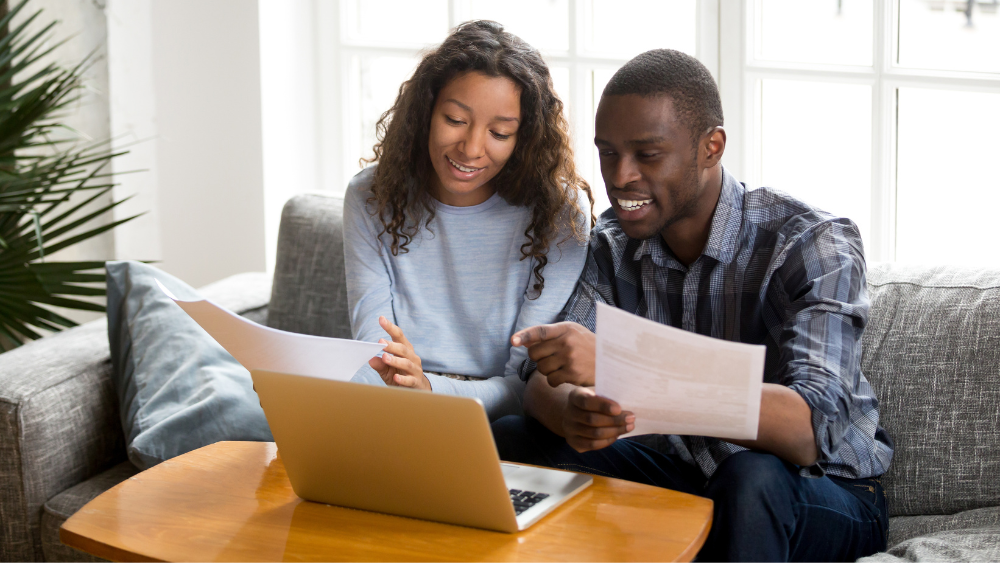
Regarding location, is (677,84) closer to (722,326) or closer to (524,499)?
(722,326)

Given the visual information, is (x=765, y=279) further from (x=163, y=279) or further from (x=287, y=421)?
(x=163, y=279)

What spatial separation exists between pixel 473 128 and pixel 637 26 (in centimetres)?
99

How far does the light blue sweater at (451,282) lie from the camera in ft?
5.51

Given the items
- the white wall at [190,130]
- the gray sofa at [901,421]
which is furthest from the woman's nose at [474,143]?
the white wall at [190,130]

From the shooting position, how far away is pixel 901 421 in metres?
1.51

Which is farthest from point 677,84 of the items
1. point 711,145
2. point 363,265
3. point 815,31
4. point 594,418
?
point 815,31

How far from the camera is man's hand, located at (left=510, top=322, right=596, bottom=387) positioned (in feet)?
3.84

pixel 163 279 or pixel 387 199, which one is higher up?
pixel 387 199

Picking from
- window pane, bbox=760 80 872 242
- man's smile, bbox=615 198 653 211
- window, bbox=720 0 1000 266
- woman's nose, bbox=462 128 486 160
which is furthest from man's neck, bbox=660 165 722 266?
window, bbox=720 0 1000 266

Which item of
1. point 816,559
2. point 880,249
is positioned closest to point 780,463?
point 816,559

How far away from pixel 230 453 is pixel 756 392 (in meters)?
0.80

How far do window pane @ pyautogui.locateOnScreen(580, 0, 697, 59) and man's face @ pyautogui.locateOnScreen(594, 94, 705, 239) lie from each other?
97 centimetres

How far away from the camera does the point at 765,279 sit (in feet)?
4.47

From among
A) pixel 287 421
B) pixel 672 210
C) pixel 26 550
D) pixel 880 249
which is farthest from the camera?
pixel 880 249
